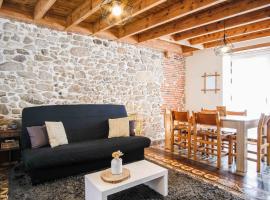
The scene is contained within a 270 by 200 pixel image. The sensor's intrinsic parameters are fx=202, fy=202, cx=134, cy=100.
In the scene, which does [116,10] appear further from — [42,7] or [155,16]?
[155,16]

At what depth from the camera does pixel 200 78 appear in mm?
5629

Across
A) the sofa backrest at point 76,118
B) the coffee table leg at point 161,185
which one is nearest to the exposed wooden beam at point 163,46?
the sofa backrest at point 76,118

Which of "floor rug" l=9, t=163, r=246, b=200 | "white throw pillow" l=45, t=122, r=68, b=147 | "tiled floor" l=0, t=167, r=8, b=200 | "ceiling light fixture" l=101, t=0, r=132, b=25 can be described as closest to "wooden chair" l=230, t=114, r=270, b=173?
"floor rug" l=9, t=163, r=246, b=200

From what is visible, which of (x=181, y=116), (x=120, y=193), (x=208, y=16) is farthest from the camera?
(x=181, y=116)

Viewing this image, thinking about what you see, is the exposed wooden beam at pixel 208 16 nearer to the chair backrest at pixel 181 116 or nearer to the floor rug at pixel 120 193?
the chair backrest at pixel 181 116

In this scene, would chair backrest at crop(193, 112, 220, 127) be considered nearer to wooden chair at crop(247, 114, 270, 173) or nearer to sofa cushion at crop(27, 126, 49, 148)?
wooden chair at crop(247, 114, 270, 173)

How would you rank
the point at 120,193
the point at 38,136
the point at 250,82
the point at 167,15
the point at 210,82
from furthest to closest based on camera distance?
the point at 210,82
the point at 250,82
the point at 167,15
the point at 38,136
the point at 120,193

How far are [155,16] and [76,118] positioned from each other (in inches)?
88.2

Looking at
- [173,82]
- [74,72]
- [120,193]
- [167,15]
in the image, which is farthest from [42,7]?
[173,82]

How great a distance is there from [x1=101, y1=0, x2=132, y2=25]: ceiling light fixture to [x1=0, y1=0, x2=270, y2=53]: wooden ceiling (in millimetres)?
103

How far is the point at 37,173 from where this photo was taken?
257 centimetres

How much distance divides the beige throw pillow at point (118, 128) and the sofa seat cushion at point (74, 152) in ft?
0.61

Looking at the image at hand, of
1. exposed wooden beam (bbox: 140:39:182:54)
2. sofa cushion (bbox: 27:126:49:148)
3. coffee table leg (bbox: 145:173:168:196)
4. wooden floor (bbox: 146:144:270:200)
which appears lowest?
wooden floor (bbox: 146:144:270:200)

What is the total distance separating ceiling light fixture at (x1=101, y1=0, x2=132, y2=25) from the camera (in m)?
2.24
